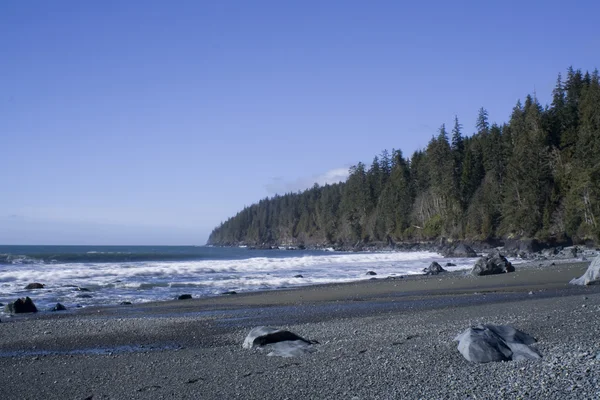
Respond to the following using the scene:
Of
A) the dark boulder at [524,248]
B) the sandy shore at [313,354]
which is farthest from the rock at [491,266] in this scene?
the dark boulder at [524,248]

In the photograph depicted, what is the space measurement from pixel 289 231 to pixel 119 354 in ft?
454

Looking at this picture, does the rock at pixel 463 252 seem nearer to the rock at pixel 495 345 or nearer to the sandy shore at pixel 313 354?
the sandy shore at pixel 313 354

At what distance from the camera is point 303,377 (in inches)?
323

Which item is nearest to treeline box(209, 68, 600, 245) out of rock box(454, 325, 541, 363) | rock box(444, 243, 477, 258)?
rock box(444, 243, 477, 258)

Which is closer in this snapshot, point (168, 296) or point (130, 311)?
point (130, 311)

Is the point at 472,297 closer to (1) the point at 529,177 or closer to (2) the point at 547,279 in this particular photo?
(2) the point at 547,279

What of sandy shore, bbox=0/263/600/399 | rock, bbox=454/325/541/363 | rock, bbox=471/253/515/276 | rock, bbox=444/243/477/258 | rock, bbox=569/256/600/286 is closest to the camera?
sandy shore, bbox=0/263/600/399

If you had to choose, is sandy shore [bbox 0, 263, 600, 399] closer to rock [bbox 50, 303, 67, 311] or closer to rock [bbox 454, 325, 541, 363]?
rock [bbox 454, 325, 541, 363]

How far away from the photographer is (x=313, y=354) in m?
9.86

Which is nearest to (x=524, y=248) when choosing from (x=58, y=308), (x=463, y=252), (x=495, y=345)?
(x=463, y=252)

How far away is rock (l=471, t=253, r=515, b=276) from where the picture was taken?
2852 centimetres

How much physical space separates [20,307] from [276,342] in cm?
1211

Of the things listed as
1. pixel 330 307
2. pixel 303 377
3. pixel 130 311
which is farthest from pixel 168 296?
pixel 303 377

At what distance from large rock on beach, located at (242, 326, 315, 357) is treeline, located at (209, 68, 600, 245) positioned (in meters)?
41.1
